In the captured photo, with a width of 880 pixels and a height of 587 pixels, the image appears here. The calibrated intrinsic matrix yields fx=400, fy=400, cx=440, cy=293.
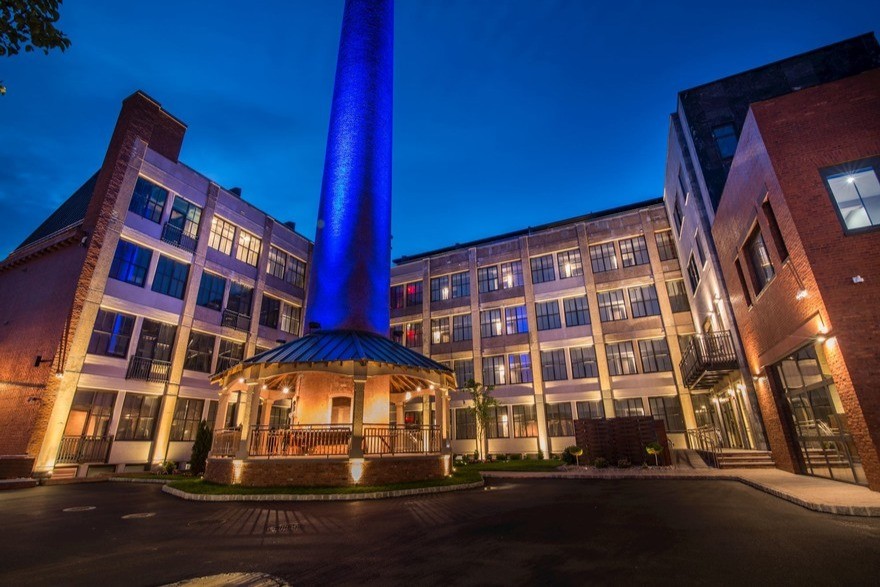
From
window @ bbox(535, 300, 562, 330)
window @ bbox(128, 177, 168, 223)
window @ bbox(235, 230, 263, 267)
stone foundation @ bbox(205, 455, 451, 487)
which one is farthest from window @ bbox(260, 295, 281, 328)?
window @ bbox(535, 300, 562, 330)

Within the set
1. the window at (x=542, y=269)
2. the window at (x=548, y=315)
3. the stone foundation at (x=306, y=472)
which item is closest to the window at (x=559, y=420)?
the window at (x=548, y=315)

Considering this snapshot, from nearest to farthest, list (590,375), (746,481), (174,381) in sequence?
(746,481) → (174,381) → (590,375)

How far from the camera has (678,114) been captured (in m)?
23.6

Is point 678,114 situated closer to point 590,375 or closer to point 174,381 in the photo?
point 590,375

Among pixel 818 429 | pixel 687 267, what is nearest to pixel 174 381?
pixel 818 429

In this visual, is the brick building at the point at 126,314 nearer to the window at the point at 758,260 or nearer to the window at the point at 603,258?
the window at the point at 603,258

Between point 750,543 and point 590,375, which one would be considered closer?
point 750,543

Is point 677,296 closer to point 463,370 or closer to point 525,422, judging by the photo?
point 525,422

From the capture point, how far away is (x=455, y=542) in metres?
6.36

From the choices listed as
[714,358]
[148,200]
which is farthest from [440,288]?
[714,358]

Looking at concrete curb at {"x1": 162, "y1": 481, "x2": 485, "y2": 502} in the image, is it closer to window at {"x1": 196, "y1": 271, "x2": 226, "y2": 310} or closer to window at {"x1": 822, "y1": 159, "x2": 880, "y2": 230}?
window at {"x1": 822, "y1": 159, "x2": 880, "y2": 230}

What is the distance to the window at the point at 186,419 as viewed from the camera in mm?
22641

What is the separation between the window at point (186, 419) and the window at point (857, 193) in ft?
94.5

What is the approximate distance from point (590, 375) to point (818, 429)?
678 inches
